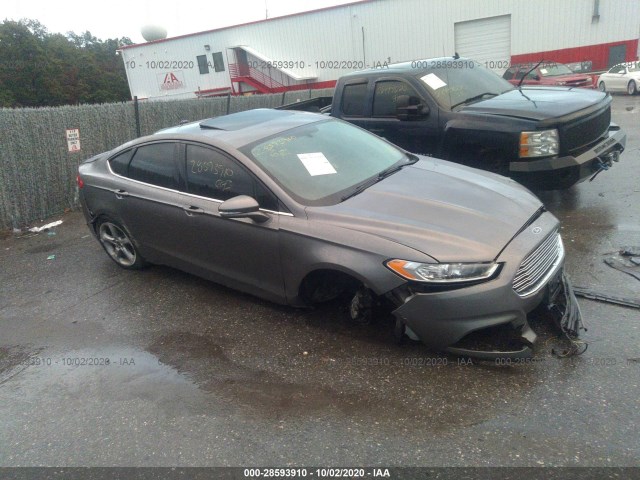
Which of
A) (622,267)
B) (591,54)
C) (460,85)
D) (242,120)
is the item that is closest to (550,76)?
(591,54)

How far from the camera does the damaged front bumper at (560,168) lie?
4945mm

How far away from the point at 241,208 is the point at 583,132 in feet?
12.8

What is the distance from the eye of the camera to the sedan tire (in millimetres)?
5030

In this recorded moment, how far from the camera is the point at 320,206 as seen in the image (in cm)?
346

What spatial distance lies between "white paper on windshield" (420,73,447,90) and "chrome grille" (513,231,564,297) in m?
3.15

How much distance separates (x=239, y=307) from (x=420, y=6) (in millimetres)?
29679

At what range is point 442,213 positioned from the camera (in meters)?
3.25

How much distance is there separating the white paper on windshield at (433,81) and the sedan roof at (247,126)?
193 centimetres

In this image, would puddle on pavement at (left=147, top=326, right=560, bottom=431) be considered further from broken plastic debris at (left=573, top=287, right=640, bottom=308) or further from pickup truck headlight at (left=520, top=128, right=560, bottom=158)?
pickup truck headlight at (left=520, top=128, right=560, bottom=158)

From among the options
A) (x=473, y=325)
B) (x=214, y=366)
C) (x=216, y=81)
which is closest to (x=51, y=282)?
(x=214, y=366)

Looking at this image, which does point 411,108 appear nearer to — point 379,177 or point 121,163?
point 379,177

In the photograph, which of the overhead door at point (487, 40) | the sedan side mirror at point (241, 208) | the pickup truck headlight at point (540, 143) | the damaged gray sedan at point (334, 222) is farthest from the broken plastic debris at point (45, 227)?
the overhead door at point (487, 40)

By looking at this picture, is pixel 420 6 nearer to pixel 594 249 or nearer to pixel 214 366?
pixel 594 249

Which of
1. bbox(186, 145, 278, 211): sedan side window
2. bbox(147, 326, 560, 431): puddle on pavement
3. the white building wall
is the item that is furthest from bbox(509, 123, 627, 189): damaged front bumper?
the white building wall
